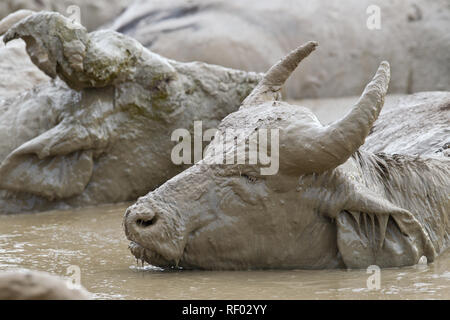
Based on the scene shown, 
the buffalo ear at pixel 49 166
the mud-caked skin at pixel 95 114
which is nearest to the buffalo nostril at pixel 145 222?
the mud-caked skin at pixel 95 114

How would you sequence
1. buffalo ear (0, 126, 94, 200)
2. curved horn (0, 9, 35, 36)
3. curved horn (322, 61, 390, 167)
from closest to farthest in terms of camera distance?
curved horn (322, 61, 390, 167) < buffalo ear (0, 126, 94, 200) < curved horn (0, 9, 35, 36)

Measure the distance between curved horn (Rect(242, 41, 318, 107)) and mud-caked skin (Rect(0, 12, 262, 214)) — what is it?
2447 millimetres

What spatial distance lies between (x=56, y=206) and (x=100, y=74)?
4.80 ft

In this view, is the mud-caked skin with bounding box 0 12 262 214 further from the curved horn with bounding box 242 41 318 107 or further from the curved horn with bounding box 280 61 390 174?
the curved horn with bounding box 280 61 390 174

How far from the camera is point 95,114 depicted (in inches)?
342

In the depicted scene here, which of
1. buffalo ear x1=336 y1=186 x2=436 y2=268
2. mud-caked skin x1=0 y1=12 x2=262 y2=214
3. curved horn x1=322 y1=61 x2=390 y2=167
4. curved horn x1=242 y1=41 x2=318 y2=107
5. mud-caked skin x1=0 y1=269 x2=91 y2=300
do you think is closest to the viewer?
mud-caked skin x1=0 y1=269 x2=91 y2=300

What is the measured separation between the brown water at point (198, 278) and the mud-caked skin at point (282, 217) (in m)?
0.11

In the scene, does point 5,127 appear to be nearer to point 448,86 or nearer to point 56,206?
point 56,206

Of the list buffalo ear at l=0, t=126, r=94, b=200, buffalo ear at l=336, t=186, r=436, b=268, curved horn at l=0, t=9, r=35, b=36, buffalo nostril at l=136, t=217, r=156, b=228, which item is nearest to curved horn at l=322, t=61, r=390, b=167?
buffalo ear at l=336, t=186, r=436, b=268

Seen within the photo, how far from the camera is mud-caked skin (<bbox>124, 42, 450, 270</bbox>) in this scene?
16.6ft

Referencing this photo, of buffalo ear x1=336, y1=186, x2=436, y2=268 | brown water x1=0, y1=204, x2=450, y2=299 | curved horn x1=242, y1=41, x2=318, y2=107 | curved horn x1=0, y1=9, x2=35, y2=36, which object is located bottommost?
brown water x1=0, y1=204, x2=450, y2=299

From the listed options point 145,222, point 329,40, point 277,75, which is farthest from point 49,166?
point 329,40

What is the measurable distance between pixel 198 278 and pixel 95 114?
404 centimetres

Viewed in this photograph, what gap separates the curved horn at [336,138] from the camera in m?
4.87
